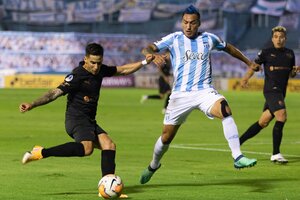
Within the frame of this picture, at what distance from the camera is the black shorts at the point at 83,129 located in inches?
505

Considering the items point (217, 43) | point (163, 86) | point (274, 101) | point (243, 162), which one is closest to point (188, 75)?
point (217, 43)

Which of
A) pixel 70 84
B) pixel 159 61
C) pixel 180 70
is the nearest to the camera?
pixel 70 84

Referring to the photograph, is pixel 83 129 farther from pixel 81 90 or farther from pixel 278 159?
pixel 278 159

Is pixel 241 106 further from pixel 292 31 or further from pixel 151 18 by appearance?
pixel 151 18

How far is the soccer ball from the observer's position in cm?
1198

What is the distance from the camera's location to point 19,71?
7162 centimetres

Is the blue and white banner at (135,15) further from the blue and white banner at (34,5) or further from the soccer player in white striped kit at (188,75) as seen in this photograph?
the soccer player in white striped kit at (188,75)

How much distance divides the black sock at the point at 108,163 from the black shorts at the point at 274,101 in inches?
228

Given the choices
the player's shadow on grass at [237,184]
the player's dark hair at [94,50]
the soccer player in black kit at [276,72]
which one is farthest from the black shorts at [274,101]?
the player's dark hair at [94,50]

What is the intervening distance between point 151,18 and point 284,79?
56.2 meters

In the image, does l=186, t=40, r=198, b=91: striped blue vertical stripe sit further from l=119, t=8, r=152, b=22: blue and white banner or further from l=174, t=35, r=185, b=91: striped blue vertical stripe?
l=119, t=8, r=152, b=22: blue and white banner

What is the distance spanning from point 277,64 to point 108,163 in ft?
20.9

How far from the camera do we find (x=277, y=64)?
18.1m

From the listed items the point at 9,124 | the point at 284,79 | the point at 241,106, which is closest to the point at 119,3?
the point at 241,106
